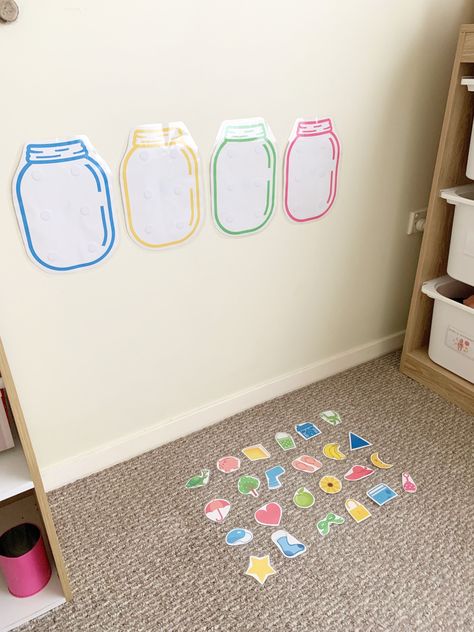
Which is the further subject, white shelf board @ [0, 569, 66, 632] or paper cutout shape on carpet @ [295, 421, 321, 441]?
paper cutout shape on carpet @ [295, 421, 321, 441]

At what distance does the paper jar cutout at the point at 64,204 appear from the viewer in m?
1.16

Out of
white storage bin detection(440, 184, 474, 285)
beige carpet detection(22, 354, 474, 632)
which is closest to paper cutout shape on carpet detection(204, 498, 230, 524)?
beige carpet detection(22, 354, 474, 632)

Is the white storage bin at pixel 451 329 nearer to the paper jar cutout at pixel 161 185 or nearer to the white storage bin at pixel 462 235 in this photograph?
the white storage bin at pixel 462 235

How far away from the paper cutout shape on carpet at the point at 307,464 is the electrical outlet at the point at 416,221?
84 cm

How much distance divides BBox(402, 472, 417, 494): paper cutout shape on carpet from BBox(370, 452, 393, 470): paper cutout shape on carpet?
48mm

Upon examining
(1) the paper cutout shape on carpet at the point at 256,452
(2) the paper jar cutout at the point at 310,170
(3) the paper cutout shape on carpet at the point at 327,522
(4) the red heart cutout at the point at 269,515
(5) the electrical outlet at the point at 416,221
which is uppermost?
(2) the paper jar cutout at the point at 310,170

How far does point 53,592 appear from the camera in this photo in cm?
121

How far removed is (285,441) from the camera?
163cm

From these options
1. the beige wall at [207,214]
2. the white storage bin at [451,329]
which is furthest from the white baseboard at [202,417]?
the white storage bin at [451,329]

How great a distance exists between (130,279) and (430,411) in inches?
41.4

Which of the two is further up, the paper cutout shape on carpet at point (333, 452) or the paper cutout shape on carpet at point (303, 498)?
the paper cutout shape on carpet at point (333, 452)

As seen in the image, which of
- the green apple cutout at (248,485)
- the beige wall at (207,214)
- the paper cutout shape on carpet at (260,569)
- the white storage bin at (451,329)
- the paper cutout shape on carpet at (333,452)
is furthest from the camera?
the white storage bin at (451,329)

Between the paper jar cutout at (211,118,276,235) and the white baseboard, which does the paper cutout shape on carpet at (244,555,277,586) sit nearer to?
the white baseboard

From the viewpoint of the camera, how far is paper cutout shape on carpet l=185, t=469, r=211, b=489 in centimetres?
149
